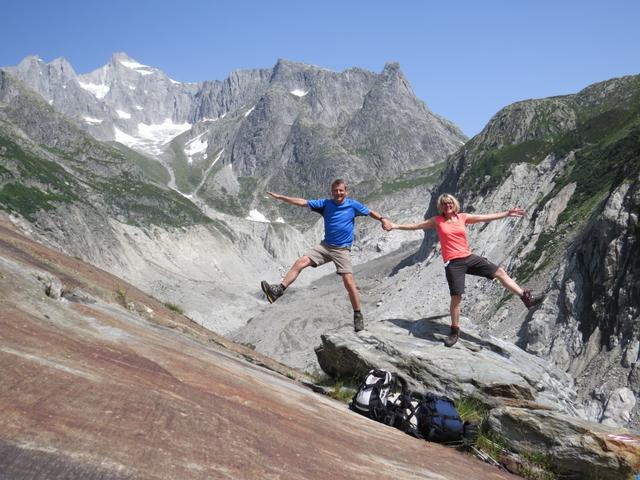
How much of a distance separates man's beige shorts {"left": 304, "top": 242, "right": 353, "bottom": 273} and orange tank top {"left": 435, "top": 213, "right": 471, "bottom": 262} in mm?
1871

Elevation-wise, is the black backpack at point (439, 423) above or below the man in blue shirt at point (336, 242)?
below

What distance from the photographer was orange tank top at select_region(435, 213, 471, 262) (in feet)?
32.8

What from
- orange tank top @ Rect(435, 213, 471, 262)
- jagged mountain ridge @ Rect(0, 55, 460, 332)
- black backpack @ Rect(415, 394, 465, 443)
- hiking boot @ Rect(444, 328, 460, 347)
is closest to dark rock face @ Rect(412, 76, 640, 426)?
hiking boot @ Rect(444, 328, 460, 347)

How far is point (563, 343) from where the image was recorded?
2386 centimetres

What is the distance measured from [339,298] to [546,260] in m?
29.2

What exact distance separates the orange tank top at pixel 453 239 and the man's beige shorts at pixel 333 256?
1871 mm

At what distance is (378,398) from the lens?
25.8 ft

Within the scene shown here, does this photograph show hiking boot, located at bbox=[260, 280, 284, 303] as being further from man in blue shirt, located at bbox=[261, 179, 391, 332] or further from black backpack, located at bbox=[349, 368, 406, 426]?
black backpack, located at bbox=[349, 368, 406, 426]

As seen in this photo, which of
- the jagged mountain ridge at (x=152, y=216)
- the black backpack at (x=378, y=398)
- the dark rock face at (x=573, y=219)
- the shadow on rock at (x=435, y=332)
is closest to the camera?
the black backpack at (x=378, y=398)

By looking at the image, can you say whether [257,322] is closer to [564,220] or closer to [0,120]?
[564,220]

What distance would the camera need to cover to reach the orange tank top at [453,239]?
1000cm

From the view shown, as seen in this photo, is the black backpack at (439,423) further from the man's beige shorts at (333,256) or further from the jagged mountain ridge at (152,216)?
the jagged mountain ridge at (152,216)

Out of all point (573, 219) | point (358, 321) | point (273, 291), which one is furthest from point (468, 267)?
point (573, 219)

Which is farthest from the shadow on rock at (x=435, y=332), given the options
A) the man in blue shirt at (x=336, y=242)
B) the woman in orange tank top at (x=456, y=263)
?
the man in blue shirt at (x=336, y=242)
